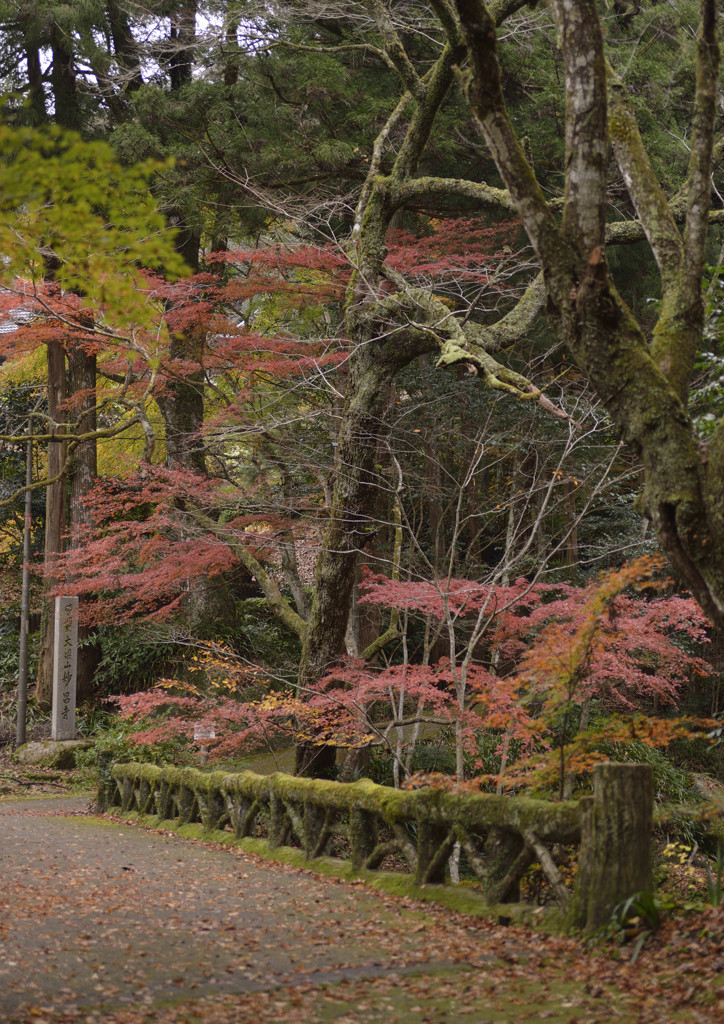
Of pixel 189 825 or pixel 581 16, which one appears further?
pixel 189 825

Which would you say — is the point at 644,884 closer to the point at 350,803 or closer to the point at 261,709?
the point at 350,803

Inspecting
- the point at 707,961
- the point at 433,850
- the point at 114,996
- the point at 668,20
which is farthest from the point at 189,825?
the point at 668,20

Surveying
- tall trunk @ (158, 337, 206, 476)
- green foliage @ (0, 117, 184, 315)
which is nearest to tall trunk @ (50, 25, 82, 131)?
tall trunk @ (158, 337, 206, 476)

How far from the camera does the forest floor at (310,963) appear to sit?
371 cm

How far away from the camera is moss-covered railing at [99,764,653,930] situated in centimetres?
455

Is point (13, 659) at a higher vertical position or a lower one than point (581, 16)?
lower

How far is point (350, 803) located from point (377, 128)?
383 inches

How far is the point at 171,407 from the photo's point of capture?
1633cm

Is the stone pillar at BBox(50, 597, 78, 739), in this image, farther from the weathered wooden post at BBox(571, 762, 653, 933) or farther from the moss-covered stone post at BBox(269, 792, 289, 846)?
the weathered wooden post at BBox(571, 762, 653, 933)

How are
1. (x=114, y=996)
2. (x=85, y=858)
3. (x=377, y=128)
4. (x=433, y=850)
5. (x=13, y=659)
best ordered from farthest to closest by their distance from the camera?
(x=13, y=659) < (x=377, y=128) < (x=85, y=858) < (x=433, y=850) < (x=114, y=996)

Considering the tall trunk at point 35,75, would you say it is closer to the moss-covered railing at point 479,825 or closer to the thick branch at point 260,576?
the thick branch at point 260,576

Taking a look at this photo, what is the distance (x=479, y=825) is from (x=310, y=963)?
1.37 metres

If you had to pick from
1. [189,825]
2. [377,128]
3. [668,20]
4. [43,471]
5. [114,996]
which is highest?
[668,20]

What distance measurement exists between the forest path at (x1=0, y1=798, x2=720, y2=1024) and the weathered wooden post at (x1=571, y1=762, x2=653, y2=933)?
307mm
